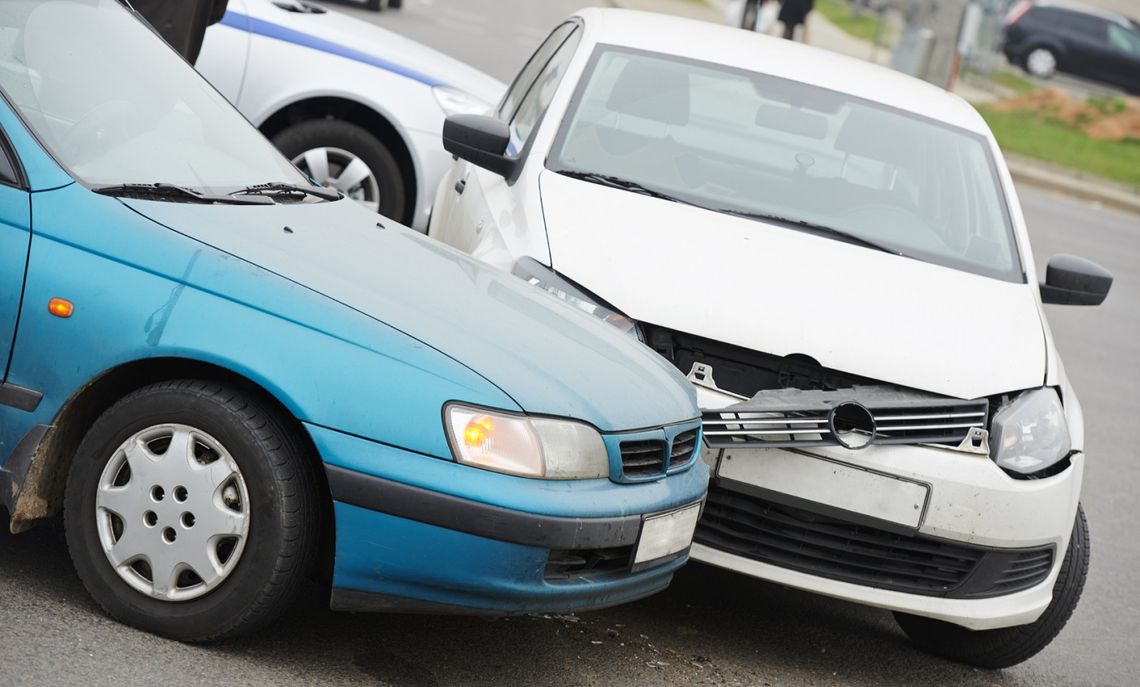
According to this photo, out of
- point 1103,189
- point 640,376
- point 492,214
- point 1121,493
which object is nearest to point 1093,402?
point 1121,493

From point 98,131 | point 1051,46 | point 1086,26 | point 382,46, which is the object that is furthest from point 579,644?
point 1086,26

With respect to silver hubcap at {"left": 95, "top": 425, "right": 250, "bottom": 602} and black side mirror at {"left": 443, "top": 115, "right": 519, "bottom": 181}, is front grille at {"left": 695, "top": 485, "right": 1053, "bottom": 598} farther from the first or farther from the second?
black side mirror at {"left": 443, "top": 115, "right": 519, "bottom": 181}

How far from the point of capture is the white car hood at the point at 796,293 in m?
4.67

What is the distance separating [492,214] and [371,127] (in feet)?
9.20

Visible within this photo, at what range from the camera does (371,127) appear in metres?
8.16

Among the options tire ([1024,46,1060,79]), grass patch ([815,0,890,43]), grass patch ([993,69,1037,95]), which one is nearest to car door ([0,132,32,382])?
grass patch ([993,69,1037,95])

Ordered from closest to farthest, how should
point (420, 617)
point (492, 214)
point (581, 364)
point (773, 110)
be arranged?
1. point (581, 364)
2. point (420, 617)
3. point (492, 214)
4. point (773, 110)

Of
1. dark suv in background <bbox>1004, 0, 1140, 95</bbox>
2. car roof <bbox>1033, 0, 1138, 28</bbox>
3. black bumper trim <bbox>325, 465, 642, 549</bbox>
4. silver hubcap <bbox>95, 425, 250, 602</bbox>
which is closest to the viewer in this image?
black bumper trim <bbox>325, 465, 642, 549</bbox>

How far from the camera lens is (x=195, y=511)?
3760 mm

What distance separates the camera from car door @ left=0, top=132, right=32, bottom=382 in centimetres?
389

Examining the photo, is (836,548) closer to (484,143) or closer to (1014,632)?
(1014,632)

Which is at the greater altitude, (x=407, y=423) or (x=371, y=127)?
(x=407, y=423)

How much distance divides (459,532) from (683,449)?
775 mm

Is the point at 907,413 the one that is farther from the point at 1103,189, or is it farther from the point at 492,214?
the point at 1103,189
